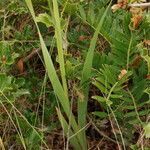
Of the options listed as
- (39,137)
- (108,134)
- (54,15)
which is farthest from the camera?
(108,134)

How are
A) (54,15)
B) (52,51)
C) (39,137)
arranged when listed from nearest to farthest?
(54,15)
(39,137)
(52,51)

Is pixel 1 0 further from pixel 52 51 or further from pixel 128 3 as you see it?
pixel 128 3

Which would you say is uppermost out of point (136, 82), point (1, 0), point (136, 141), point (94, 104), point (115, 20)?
point (1, 0)

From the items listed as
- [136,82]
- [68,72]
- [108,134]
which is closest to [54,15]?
[68,72]

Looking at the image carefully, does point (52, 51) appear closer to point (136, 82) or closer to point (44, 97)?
point (44, 97)

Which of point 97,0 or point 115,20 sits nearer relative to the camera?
point 115,20

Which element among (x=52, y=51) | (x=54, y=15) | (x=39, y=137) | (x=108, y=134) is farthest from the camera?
(x=52, y=51)

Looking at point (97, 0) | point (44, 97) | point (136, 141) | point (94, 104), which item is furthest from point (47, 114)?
point (97, 0)

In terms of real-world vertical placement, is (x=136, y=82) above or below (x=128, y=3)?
below

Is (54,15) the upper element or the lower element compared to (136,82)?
upper
